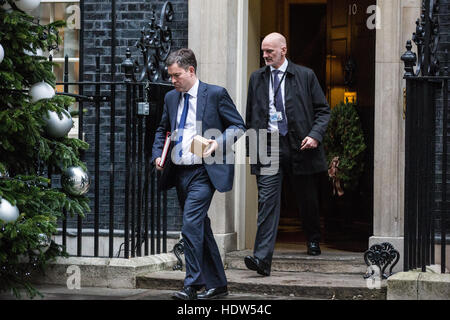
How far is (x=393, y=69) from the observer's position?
9.04 m

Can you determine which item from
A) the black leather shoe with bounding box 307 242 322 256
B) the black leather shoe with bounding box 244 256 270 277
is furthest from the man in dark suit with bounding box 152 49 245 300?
the black leather shoe with bounding box 307 242 322 256

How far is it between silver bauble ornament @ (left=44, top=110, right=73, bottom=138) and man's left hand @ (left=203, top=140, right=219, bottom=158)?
1.26 metres

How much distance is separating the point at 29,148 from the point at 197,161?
1349 mm

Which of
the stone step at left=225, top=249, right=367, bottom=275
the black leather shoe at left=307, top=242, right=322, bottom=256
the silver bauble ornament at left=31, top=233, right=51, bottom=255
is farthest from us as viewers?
the black leather shoe at left=307, top=242, right=322, bottom=256

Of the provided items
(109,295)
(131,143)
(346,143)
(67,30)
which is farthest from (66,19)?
(109,295)

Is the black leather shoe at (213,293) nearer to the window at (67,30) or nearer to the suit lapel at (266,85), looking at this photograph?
the suit lapel at (266,85)

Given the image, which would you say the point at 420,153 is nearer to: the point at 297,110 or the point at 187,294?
the point at 297,110

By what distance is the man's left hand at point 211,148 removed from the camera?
7.43m

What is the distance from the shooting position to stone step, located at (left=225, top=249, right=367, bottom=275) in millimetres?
8992

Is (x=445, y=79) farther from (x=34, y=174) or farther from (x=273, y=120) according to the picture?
(x=34, y=174)

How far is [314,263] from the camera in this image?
9.08m

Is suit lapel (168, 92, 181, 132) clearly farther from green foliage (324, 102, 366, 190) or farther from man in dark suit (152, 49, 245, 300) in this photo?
green foliage (324, 102, 366, 190)

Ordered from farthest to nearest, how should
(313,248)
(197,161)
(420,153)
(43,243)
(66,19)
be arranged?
(66,19)
(313,248)
(420,153)
(197,161)
(43,243)

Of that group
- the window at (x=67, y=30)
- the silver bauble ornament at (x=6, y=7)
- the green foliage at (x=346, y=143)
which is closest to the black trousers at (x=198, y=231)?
the silver bauble ornament at (x=6, y=7)
